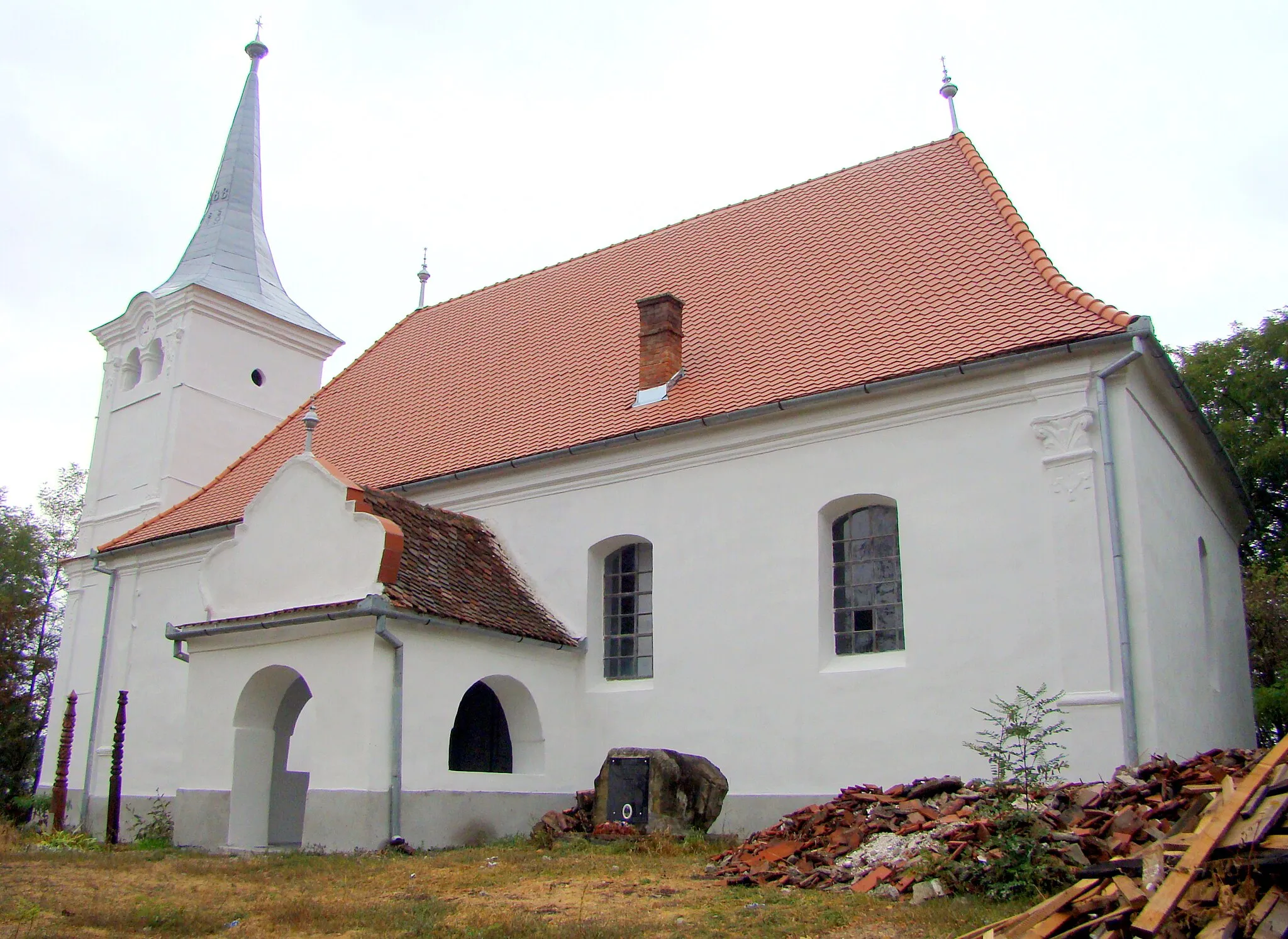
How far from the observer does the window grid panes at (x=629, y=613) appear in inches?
567

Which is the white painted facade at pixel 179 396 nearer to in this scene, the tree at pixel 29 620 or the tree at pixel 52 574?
the tree at pixel 29 620

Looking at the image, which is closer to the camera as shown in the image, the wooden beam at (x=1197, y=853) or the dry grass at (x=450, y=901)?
the wooden beam at (x=1197, y=853)

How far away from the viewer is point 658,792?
11523 mm

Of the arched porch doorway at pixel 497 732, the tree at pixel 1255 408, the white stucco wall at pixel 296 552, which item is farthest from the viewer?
the tree at pixel 1255 408

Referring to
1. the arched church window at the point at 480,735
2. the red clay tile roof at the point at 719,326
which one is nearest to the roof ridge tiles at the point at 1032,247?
the red clay tile roof at the point at 719,326

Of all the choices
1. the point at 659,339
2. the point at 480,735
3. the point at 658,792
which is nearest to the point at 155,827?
the point at 480,735

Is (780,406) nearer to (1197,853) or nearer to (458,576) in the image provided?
(458,576)

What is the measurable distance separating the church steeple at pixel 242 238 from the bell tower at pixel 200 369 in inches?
1.3

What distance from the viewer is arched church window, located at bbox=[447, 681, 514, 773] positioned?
1447cm

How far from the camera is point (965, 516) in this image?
11734mm

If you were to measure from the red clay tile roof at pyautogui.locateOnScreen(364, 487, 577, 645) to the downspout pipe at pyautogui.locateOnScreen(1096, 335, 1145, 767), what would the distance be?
658cm

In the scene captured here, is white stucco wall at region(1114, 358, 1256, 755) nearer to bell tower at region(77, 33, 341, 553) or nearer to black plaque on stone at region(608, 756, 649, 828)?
black plaque on stone at region(608, 756, 649, 828)

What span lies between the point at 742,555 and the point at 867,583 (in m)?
1.51

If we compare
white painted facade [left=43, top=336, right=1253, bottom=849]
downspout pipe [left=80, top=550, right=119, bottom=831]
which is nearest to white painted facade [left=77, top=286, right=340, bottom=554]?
downspout pipe [left=80, top=550, right=119, bottom=831]
